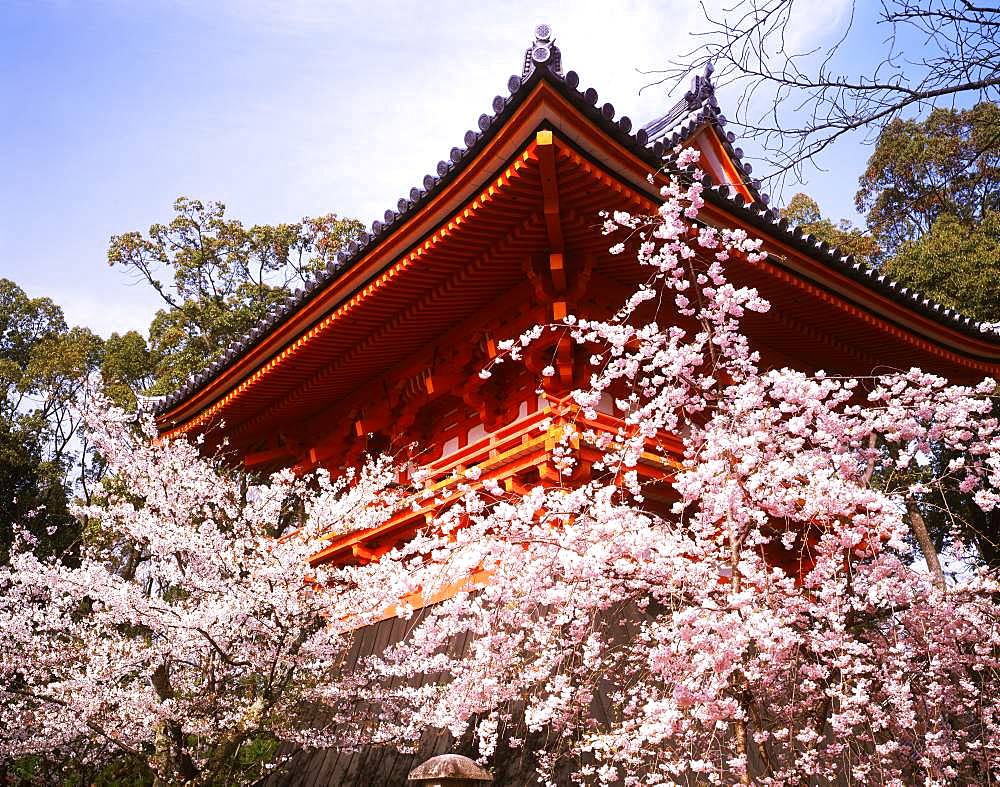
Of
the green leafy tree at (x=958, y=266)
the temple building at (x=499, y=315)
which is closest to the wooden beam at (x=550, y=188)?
the temple building at (x=499, y=315)

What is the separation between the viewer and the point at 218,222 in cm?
2202

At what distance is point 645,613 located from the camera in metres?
6.23

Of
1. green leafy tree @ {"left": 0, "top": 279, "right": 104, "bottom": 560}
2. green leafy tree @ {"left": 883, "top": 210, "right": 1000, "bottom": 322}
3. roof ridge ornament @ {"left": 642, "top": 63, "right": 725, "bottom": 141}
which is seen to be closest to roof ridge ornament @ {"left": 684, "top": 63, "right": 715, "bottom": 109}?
roof ridge ornament @ {"left": 642, "top": 63, "right": 725, "bottom": 141}

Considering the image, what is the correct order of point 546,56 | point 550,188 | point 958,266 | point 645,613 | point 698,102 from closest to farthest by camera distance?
1. point 546,56
2. point 550,188
3. point 645,613
4. point 698,102
5. point 958,266

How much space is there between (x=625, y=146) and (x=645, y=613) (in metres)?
3.79

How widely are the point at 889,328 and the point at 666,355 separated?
4562 mm

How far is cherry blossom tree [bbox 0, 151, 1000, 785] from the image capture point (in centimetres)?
432

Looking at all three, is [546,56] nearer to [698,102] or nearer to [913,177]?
[698,102]

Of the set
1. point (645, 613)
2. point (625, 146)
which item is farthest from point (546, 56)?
point (645, 613)

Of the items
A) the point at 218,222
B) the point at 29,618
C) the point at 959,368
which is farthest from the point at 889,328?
the point at 218,222

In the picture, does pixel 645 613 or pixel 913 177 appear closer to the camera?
pixel 645 613

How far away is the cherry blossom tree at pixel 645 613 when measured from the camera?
14.2 feet

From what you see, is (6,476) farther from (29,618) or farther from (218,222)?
(29,618)

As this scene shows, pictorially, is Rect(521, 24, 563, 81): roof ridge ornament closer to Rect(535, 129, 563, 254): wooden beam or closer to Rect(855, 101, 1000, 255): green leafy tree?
Rect(535, 129, 563, 254): wooden beam
